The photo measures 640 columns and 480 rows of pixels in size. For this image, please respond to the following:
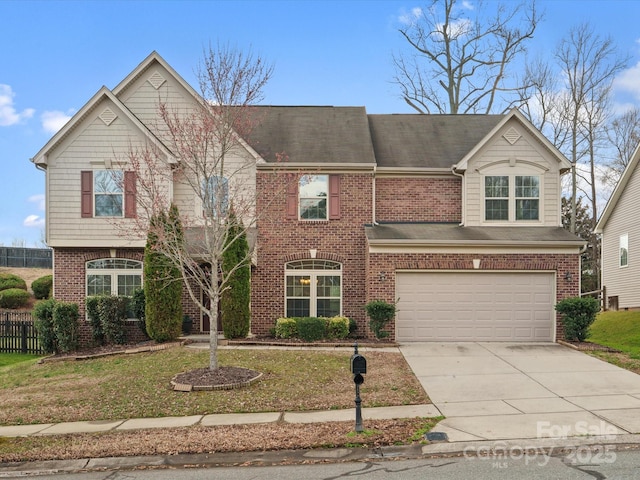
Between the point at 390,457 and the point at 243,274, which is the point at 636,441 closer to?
the point at 390,457

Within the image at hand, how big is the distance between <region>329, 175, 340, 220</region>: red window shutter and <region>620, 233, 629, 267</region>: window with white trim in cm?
1546

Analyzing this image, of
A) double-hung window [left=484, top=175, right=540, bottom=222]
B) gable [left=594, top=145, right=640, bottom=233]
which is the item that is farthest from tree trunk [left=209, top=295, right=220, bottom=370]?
gable [left=594, top=145, right=640, bottom=233]

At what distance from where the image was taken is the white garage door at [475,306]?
16406 mm

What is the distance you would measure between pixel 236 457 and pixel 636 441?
5.23 meters

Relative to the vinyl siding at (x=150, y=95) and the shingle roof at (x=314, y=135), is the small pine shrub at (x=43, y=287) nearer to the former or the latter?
the vinyl siding at (x=150, y=95)

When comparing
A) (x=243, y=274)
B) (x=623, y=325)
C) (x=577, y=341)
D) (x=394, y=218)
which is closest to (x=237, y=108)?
(x=243, y=274)

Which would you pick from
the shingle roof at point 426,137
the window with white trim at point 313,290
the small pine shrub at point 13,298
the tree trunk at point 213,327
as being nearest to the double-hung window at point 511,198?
the shingle roof at point 426,137

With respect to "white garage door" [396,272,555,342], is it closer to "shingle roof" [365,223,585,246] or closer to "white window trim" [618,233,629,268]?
"shingle roof" [365,223,585,246]

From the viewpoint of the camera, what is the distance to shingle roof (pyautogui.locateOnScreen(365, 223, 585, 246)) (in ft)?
53.0

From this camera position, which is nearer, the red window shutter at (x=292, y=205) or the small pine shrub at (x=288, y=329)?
the small pine shrub at (x=288, y=329)

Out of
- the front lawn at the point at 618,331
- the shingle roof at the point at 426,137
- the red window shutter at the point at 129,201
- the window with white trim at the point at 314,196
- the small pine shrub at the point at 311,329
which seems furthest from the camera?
the shingle roof at the point at 426,137

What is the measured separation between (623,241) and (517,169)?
11344 millimetres

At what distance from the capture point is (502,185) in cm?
1806

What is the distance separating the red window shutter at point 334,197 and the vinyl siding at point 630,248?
14.7 m
